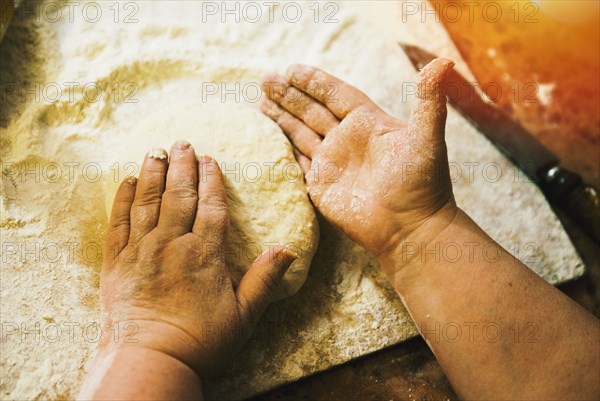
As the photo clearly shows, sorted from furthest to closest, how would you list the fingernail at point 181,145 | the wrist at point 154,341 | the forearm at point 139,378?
the fingernail at point 181,145 → the wrist at point 154,341 → the forearm at point 139,378

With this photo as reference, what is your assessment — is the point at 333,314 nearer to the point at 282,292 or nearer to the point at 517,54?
the point at 282,292

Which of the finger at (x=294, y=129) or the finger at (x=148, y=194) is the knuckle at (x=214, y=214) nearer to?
the finger at (x=148, y=194)

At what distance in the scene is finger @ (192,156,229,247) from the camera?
1.60 m

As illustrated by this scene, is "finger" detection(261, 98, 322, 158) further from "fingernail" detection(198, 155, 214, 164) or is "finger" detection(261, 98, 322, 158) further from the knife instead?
the knife

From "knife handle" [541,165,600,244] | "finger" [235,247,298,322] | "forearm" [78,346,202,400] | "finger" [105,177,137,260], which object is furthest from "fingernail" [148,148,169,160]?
"knife handle" [541,165,600,244]

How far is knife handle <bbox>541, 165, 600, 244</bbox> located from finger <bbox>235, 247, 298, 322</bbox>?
1484mm

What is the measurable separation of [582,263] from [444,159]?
937 millimetres

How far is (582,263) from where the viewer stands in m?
2.08

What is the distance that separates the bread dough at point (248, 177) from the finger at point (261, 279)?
4.4 inches

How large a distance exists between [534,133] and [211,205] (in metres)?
1.92

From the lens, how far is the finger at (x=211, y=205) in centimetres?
160

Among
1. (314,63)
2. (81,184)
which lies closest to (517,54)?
(314,63)

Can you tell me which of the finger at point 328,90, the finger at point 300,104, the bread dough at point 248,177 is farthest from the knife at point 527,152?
the bread dough at point 248,177

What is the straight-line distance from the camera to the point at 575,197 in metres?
2.29
